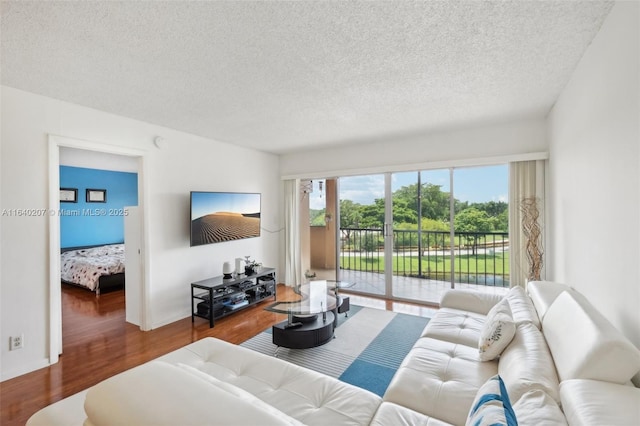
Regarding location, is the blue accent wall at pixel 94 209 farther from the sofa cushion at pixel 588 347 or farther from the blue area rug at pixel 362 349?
the sofa cushion at pixel 588 347

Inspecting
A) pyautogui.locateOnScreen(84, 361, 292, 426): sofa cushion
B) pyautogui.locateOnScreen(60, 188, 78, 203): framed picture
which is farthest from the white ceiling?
pyautogui.locateOnScreen(60, 188, 78, 203): framed picture

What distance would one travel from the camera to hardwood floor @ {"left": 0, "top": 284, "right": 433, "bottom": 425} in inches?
86.8

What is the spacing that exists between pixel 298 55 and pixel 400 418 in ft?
7.10

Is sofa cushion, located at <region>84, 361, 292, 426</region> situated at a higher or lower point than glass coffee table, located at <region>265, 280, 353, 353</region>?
higher

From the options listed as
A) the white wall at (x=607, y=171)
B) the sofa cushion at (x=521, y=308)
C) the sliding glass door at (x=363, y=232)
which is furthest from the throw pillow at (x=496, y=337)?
the sliding glass door at (x=363, y=232)

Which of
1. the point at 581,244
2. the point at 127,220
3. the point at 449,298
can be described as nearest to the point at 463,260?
the point at 449,298

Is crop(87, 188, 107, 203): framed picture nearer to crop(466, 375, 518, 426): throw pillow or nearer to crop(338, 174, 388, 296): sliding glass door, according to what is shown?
crop(338, 174, 388, 296): sliding glass door

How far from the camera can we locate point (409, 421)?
1.26 m

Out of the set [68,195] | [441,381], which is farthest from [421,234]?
[68,195]

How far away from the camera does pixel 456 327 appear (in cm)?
231

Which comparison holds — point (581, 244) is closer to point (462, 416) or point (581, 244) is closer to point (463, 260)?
point (462, 416)

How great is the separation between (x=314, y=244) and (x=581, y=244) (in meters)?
4.17

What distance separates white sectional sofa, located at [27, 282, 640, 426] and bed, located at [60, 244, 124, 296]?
4.10 meters

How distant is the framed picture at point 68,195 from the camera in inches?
230
